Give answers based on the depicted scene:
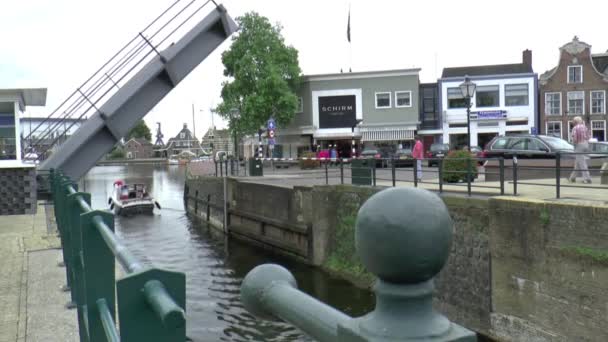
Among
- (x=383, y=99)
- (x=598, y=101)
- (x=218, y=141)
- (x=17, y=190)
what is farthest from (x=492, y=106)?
(x=218, y=141)

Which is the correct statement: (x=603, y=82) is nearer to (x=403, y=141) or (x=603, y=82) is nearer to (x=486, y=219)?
(x=403, y=141)

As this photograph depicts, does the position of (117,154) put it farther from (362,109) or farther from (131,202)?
(131,202)

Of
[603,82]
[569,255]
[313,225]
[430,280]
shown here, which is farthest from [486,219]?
[603,82]

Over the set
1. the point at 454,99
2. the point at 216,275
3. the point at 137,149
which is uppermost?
the point at 454,99

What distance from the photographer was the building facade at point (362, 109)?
1721 inches

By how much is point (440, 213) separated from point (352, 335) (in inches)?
10.6

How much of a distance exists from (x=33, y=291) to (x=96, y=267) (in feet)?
11.7

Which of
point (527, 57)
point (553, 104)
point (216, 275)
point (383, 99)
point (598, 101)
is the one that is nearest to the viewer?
point (216, 275)

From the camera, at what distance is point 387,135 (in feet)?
143

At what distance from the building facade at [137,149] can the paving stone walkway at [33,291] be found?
122863mm

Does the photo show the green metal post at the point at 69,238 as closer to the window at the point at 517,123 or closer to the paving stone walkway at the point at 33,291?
the paving stone walkway at the point at 33,291

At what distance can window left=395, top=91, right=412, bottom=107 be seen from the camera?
144ft

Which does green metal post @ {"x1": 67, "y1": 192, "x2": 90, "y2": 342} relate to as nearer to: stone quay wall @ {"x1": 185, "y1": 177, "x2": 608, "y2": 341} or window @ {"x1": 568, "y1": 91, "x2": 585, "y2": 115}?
stone quay wall @ {"x1": 185, "y1": 177, "x2": 608, "y2": 341}

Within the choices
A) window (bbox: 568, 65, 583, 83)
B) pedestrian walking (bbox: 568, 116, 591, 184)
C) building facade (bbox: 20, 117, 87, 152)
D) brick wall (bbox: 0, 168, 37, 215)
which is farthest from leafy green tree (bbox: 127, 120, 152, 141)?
pedestrian walking (bbox: 568, 116, 591, 184)
